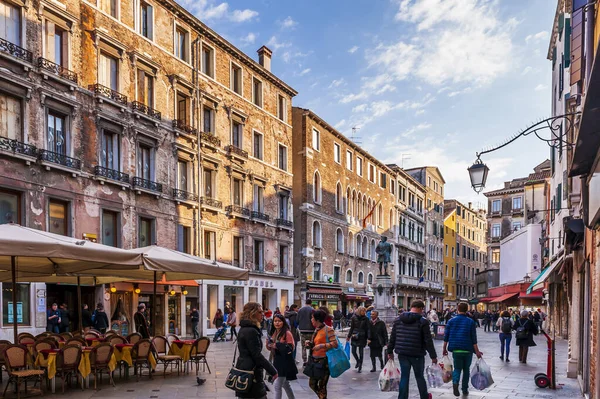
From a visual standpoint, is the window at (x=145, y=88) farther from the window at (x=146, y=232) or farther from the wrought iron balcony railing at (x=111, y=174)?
the window at (x=146, y=232)

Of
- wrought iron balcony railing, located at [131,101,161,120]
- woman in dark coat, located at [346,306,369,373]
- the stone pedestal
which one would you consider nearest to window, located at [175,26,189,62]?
wrought iron balcony railing, located at [131,101,161,120]

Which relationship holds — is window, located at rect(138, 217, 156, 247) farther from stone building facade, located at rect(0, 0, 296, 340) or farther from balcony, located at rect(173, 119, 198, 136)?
balcony, located at rect(173, 119, 198, 136)

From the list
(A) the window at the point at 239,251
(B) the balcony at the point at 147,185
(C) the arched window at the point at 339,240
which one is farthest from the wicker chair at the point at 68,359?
(C) the arched window at the point at 339,240

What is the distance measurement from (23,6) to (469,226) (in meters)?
70.5

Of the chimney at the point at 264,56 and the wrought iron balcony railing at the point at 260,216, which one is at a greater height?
the chimney at the point at 264,56

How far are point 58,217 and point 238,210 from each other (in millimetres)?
11383

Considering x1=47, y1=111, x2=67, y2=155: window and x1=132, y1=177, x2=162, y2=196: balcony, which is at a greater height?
x1=47, y1=111, x2=67, y2=155: window

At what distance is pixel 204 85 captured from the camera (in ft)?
89.2

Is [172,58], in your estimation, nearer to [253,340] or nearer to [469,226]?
[253,340]

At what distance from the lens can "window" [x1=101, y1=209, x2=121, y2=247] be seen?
21141mm

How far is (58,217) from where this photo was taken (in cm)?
1909

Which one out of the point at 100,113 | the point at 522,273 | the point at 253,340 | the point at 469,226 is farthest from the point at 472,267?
the point at 253,340

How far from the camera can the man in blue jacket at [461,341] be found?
30.3 feet

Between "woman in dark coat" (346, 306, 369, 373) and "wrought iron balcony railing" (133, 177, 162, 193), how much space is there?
40.6 ft
